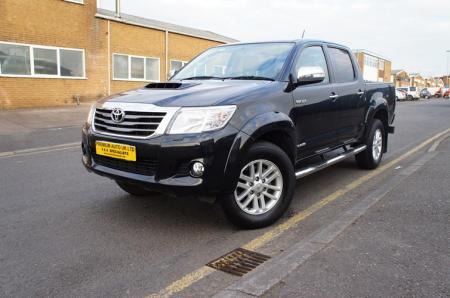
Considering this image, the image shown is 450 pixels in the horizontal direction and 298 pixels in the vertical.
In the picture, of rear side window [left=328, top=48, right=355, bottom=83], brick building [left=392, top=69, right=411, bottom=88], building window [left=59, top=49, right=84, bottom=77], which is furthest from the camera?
brick building [left=392, top=69, right=411, bottom=88]

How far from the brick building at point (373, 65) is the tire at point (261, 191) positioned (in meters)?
53.4

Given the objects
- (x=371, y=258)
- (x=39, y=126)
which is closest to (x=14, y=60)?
(x=39, y=126)

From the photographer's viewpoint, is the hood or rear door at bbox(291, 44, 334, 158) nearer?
the hood

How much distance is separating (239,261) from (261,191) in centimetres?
89

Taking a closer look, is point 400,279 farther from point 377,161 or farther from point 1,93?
point 1,93

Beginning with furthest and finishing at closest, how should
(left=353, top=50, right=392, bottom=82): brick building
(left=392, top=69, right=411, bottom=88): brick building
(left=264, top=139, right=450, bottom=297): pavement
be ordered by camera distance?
(left=392, top=69, right=411, bottom=88): brick building
(left=353, top=50, right=392, bottom=82): brick building
(left=264, top=139, right=450, bottom=297): pavement

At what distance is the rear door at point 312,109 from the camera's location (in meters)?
4.61

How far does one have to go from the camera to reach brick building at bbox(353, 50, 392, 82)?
184 feet

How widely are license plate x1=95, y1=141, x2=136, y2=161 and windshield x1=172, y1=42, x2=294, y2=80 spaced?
1567mm

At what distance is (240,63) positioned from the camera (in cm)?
504

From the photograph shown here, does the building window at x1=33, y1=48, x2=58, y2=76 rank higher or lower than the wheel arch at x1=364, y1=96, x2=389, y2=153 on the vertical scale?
higher

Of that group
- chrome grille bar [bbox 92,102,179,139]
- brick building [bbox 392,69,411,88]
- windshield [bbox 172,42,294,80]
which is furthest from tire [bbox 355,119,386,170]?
brick building [bbox 392,69,411,88]

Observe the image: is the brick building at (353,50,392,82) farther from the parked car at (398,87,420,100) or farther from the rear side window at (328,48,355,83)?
the rear side window at (328,48,355,83)

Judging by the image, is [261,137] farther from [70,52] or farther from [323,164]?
[70,52]
